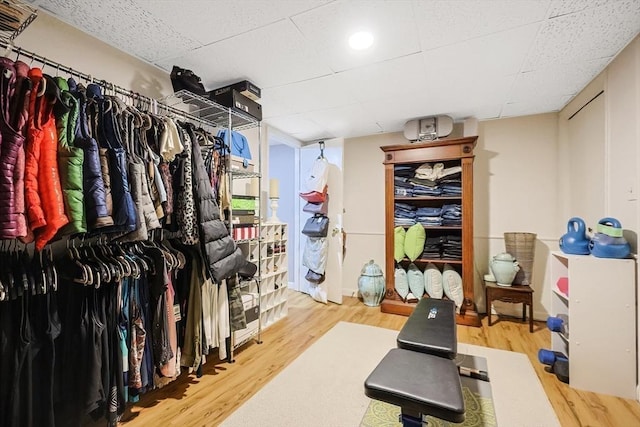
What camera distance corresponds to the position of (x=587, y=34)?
69.8 inches

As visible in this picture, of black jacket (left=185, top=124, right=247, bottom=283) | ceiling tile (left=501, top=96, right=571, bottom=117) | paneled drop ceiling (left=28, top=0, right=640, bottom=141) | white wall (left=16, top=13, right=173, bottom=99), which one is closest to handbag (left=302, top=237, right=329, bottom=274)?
paneled drop ceiling (left=28, top=0, right=640, bottom=141)

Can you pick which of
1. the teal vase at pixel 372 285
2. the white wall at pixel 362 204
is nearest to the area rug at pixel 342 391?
the teal vase at pixel 372 285

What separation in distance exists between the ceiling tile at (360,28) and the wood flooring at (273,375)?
2.37 meters

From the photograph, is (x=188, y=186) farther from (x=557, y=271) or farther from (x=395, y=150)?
(x=557, y=271)

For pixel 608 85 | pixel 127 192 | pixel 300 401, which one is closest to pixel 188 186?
pixel 127 192

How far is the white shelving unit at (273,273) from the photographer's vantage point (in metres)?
2.95

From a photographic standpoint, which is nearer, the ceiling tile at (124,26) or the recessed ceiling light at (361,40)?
the ceiling tile at (124,26)

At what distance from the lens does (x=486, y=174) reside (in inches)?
135

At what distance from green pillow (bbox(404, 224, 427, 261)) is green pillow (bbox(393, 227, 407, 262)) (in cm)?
7

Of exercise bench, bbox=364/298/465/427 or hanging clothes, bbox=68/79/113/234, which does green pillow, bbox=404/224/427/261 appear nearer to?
exercise bench, bbox=364/298/465/427

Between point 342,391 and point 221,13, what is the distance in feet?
8.05

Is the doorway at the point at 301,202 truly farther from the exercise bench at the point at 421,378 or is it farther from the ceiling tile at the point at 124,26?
the exercise bench at the point at 421,378

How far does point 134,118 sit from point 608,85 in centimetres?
333

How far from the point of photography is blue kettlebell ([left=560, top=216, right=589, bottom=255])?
201 centimetres
